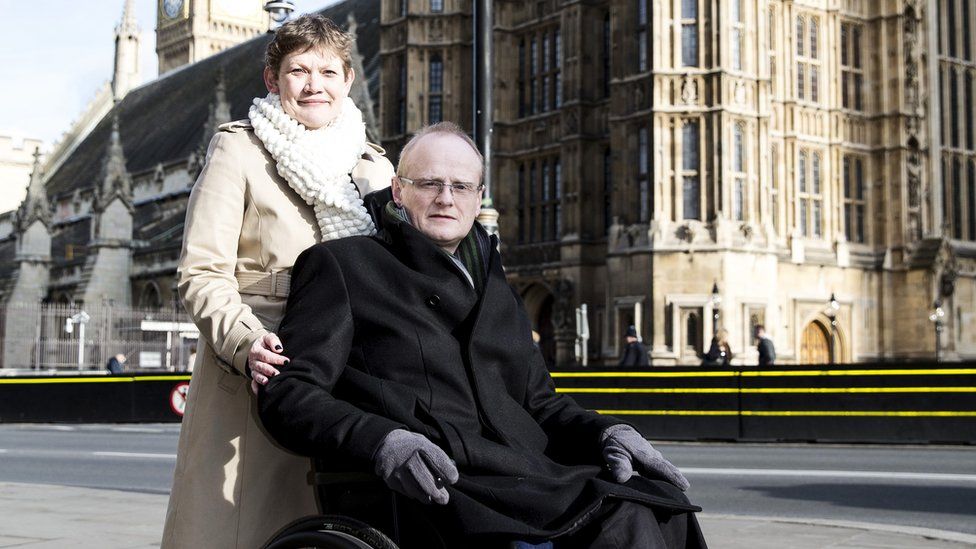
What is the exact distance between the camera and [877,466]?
12.2 m

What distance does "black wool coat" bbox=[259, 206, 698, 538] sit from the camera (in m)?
3.20

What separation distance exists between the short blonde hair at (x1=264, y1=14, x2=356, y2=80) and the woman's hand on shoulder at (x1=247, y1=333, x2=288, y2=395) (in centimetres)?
93

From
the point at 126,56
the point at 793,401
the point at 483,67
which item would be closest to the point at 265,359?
the point at 483,67

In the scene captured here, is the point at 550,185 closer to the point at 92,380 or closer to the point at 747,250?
the point at 747,250

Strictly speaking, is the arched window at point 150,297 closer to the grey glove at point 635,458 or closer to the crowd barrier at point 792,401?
the crowd barrier at point 792,401

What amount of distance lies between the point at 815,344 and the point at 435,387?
27.9 metres

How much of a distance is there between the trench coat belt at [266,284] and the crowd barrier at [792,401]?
12959 mm

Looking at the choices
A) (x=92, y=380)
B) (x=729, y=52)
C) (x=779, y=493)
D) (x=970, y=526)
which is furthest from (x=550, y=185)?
(x=970, y=526)

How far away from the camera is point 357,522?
326 cm

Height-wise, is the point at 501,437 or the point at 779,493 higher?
the point at 501,437

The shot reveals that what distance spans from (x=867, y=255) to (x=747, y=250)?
215 inches

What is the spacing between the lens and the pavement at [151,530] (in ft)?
21.9

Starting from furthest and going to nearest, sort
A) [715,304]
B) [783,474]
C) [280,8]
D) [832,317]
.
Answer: [832,317] → [715,304] → [280,8] → [783,474]

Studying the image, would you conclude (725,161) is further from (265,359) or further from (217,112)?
(265,359)
